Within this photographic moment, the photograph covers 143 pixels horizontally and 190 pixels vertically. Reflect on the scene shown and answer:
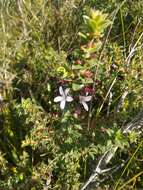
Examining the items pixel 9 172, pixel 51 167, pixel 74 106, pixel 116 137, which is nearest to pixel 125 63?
pixel 74 106

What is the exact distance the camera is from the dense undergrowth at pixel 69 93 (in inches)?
68.1

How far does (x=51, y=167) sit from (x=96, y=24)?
1.90 feet

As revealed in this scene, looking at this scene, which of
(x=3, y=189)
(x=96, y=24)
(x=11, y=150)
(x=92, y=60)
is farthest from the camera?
(x=11, y=150)

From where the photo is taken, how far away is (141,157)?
1.87 m

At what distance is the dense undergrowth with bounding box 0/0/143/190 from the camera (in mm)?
1729

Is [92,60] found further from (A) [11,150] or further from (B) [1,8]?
(B) [1,8]

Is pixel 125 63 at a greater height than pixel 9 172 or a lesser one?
greater

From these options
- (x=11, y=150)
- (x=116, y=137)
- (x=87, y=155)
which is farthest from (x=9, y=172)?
(x=116, y=137)

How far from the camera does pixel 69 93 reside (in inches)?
69.7

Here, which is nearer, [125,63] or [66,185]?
[66,185]

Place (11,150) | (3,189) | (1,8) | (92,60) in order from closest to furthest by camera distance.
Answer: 1. (92,60)
2. (3,189)
3. (11,150)
4. (1,8)

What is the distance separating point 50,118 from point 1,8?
67 cm

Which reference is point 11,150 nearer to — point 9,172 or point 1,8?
point 9,172

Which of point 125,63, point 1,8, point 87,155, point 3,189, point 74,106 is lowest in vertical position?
point 3,189
